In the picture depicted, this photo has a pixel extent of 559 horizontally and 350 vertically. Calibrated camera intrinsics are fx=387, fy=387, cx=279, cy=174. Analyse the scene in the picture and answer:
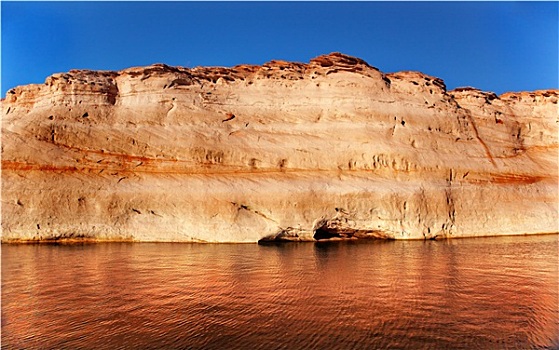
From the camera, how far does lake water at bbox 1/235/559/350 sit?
4.59 metres

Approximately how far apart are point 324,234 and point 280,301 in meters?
9.19

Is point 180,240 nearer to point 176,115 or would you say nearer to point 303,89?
point 176,115

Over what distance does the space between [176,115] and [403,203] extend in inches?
392

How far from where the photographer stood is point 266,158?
1573 centimetres

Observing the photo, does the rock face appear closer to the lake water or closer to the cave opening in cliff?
the cave opening in cliff

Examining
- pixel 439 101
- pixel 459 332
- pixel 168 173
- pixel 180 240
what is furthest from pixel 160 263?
pixel 439 101

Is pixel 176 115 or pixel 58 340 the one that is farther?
pixel 176 115

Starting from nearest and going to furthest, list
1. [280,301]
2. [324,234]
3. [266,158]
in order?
[280,301] → [324,234] → [266,158]

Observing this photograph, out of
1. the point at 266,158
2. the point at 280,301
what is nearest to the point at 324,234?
the point at 266,158

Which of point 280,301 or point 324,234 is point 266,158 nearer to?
point 324,234

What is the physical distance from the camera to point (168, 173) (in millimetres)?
15008

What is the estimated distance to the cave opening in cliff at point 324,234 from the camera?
14.8 metres

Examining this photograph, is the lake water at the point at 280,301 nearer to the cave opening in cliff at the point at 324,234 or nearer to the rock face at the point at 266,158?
the rock face at the point at 266,158

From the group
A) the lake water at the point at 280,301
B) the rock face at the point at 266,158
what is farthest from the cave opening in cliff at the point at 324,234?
the lake water at the point at 280,301
